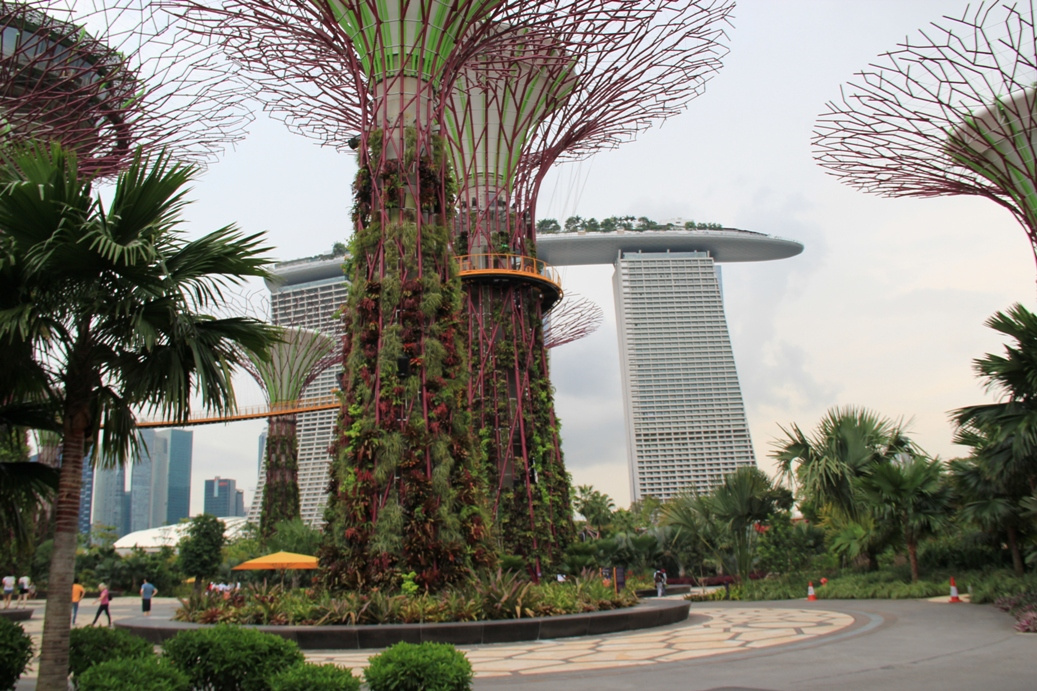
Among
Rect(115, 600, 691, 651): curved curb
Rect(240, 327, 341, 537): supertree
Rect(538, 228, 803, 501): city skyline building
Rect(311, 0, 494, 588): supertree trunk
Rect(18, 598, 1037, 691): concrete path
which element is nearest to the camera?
Rect(18, 598, 1037, 691): concrete path

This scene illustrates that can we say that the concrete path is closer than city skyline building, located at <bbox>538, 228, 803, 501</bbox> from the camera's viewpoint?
Yes

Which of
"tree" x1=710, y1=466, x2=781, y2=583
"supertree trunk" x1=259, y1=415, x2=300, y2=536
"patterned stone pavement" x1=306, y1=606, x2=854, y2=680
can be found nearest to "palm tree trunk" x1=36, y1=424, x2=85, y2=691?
"patterned stone pavement" x1=306, y1=606, x2=854, y2=680

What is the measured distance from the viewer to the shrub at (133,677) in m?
5.67

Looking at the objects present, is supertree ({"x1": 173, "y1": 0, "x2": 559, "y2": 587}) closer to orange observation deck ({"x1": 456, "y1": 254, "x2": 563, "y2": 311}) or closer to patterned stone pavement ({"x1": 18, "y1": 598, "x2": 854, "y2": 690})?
patterned stone pavement ({"x1": 18, "y1": 598, "x2": 854, "y2": 690})

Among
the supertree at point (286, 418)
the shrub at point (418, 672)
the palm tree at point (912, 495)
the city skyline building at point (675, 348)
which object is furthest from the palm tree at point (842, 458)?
the city skyline building at point (675, 348)

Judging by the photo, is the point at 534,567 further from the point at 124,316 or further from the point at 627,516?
the point at 627,516

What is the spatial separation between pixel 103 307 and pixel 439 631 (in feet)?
22.6

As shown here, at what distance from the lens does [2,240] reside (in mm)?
6691

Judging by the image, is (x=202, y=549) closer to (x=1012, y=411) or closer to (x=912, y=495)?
(x=912, y=495)

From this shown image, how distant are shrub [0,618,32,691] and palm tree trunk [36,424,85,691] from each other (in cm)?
75

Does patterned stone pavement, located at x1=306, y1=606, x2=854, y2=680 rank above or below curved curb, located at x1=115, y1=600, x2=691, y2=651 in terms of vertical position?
below

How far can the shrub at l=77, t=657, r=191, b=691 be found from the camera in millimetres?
5668

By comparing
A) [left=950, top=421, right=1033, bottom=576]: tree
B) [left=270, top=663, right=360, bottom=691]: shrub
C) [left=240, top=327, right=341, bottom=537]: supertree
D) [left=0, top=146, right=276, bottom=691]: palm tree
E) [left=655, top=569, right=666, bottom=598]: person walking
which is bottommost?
[left=655, top=569, right=666, bottom=598]: person walking

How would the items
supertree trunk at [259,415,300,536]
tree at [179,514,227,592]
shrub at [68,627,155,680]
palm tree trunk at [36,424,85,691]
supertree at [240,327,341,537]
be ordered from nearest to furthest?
palm tree trunk at [36,424,85,691]
shrub at [68,627,155,680]
supertree trunk at [259,415,300,536]
supertree at [240,327,341,537]
tree at [179,514,227,592]
